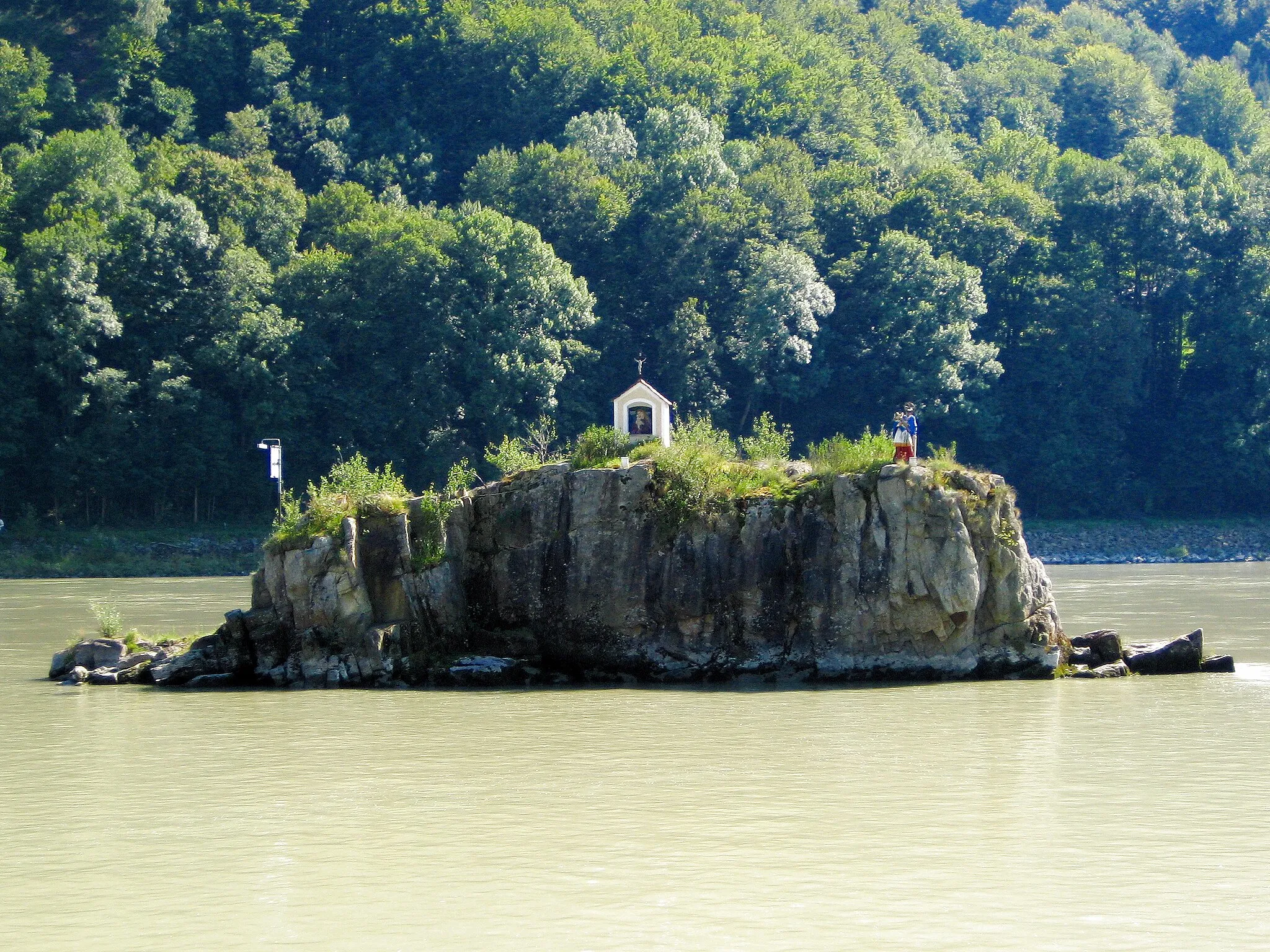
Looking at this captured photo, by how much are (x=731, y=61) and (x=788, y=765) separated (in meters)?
95.5

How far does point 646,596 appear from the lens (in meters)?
28.6

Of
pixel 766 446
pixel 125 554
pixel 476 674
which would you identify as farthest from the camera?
pixel 125 554

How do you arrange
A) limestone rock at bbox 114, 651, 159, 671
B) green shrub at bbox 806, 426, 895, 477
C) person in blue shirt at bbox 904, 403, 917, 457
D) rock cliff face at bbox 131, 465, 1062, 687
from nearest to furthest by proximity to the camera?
1. rock cliff face at bbox 131, 465, 1062, 687
2. green shrub at bbox 806, 426, 895, 477
3. limestone rock at bbox 114, 651, 159, 671
4. person in blue shirt at bbox 904, 403, 917, 457

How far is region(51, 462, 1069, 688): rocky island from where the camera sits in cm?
2812

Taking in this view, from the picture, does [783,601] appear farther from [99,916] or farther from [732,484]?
[99,916]

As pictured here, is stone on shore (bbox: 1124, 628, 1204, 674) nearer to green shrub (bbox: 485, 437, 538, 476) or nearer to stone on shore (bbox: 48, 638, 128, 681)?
green shrub (bbox: 485, 437, 538, 476)

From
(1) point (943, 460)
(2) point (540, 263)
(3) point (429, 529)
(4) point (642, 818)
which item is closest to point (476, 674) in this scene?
(3) point (429, 529)

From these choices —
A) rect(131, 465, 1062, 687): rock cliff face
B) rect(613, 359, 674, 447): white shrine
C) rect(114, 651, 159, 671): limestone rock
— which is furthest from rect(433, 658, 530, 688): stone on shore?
rect(613, 359, 674, 447): white shrine

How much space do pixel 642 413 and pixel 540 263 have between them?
3842 cm

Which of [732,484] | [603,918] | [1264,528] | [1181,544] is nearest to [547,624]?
[732,484]

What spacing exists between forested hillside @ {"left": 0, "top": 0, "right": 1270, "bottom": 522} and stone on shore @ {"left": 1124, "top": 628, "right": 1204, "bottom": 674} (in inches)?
1680

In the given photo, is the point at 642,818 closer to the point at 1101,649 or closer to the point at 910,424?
the point at 910,424

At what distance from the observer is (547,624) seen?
94.9ft

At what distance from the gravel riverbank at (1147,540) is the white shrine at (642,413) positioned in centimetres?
4031
